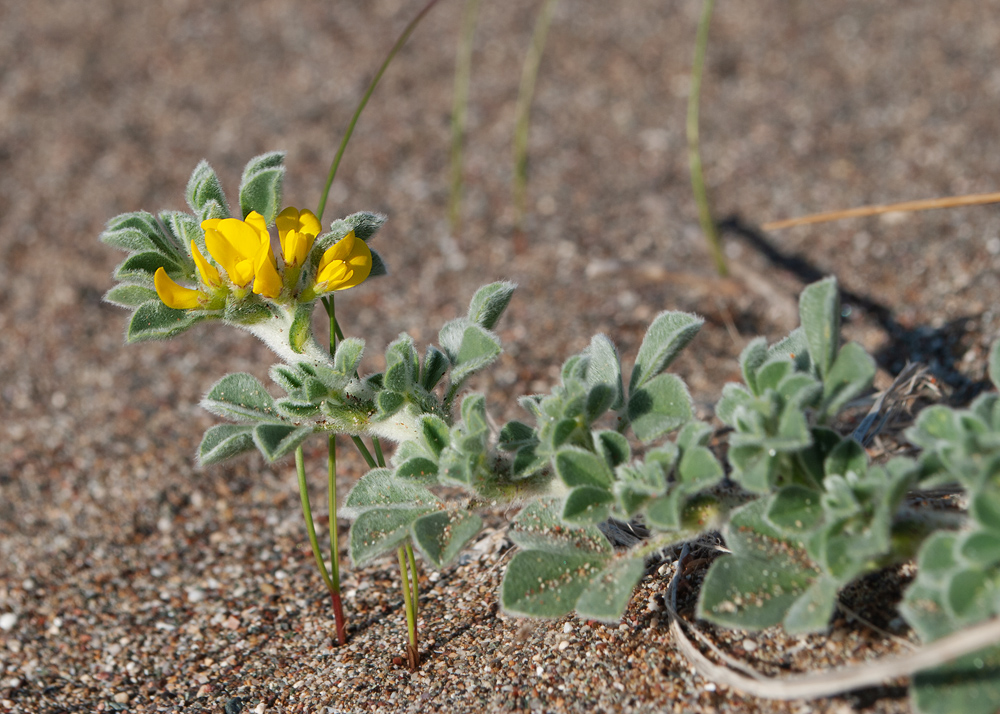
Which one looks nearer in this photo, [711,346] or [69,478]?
[69,478]

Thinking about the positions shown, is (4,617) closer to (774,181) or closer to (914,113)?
(774,181)

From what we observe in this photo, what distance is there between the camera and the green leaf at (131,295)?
4.74ft

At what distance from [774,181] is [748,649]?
204 cm

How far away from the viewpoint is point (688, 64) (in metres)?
3.54

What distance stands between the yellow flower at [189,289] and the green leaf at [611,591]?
28.0 inches

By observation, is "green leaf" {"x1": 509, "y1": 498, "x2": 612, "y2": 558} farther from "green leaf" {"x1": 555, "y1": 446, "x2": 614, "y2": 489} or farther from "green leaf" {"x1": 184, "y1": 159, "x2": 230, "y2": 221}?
"green leaf" {"x1": 184, "y1": 159, "x2": 230, "y2": 221}

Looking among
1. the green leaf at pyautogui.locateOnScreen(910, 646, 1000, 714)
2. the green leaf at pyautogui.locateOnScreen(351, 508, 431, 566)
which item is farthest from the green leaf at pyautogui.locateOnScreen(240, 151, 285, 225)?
the green leaf at pyautogui.locateOnScreen(910, 646, 1000, 714)

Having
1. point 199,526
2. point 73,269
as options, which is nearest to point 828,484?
point 199,526

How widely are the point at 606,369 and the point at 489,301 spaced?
0.22 metres

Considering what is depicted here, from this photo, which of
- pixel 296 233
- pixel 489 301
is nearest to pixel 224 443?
pixel 296 233

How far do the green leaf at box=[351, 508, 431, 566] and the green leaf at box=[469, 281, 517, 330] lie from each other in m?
0.32

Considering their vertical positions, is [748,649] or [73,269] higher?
[73,269]

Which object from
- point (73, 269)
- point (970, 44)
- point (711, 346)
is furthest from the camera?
point (970, 44)

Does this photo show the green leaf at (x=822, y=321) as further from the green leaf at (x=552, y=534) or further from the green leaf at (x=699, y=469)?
the green leaf at (x=552, y=534)
